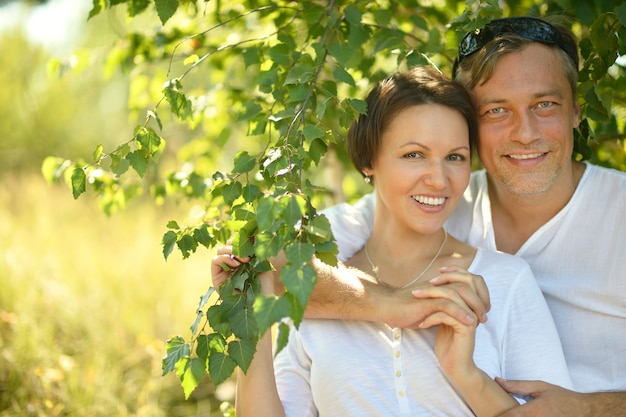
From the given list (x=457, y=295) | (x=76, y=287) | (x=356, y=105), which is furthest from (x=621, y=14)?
(x=76, y=287)

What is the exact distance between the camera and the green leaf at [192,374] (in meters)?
1.63

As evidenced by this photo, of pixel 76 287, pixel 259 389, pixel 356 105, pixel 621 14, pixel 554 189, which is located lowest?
pixel 76 287

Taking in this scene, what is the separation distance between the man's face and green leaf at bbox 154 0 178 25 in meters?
1.07

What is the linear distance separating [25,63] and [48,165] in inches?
249

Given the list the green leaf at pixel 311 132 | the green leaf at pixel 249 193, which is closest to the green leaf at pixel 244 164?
the green leaf at pixel 249 193

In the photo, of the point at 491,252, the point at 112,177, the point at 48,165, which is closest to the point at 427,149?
the point at 491,252

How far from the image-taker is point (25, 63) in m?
8.41

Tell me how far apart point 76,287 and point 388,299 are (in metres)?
3.25

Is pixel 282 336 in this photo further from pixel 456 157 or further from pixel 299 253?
pixel 456 157

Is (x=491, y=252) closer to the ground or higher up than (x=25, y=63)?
higher up

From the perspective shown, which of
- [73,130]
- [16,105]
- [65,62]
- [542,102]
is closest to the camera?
[542,102]

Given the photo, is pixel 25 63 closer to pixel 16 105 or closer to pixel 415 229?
pixel 16 105

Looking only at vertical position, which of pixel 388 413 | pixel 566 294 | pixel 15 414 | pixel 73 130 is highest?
pixel 566 294

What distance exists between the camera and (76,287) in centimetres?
478
